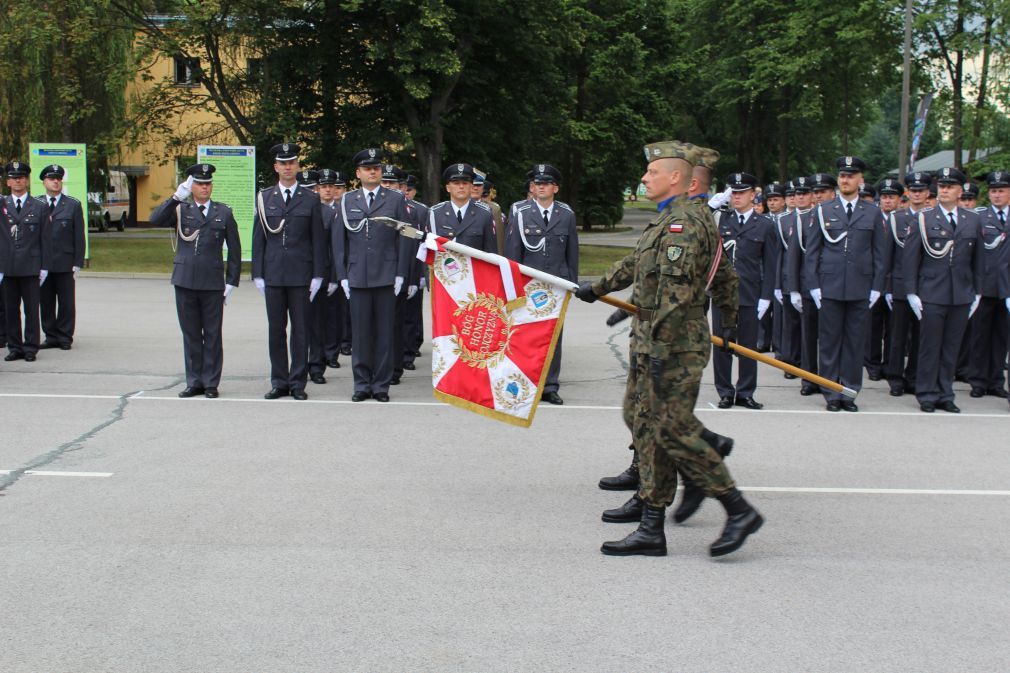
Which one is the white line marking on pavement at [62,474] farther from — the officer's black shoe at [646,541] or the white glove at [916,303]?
the white glove at [916,303]

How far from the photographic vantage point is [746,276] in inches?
397

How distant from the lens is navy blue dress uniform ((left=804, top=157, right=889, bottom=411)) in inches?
391

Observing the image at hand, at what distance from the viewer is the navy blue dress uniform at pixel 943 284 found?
397 inches

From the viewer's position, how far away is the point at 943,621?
468 centimetres

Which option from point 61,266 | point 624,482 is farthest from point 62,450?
point 61,266

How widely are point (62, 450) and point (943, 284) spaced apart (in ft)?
25.2

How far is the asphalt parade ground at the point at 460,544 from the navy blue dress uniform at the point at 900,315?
3.69 ft

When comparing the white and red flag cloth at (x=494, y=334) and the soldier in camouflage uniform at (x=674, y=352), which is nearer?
the soldier in camouflage uniform at (x=674, y=352)

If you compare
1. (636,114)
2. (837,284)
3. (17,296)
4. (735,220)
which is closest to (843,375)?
(837,284)

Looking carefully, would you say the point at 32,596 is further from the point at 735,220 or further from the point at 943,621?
the point at 735,220

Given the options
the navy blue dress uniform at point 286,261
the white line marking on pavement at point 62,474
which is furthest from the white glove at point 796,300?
the white line marking on pavement at point 62,474

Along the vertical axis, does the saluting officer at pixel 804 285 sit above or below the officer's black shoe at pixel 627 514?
above

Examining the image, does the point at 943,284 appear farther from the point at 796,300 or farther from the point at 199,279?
the point at 199,279

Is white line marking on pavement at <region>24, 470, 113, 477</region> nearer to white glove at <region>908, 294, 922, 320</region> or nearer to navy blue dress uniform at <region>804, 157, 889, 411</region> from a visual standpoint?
navy blue dress uniform at <region>804, 157, 889, 411</region>
